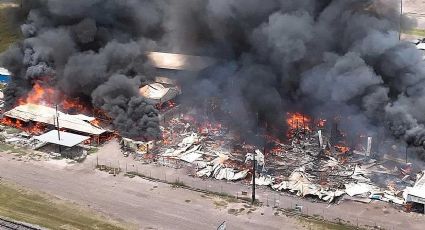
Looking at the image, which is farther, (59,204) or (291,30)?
(291,30)

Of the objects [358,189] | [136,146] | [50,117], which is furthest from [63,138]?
[358,189]

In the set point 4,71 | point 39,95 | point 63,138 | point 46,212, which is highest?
point 4,71

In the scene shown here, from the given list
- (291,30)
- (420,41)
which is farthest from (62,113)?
(420,41)

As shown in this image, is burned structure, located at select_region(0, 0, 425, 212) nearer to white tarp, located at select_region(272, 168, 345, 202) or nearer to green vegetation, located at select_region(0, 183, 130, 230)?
white tarp, located at select_region(272, 168, 345, 202)

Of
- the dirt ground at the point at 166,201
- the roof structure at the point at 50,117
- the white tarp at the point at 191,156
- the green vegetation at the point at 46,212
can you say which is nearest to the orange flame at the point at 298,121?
the white tarp at the point at 191,156

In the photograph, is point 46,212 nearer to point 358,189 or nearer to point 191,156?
point 191,156

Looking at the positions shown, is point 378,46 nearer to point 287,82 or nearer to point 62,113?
point 287,82

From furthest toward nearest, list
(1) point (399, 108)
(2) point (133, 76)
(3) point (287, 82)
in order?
(2) point (133, 76), (3) point (287, 82), (1) point (399, 108)

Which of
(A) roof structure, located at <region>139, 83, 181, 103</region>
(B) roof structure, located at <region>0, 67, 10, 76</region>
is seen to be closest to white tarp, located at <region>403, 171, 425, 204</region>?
(A) roof structure, located at <region>139, 83, 181, 103</region>
